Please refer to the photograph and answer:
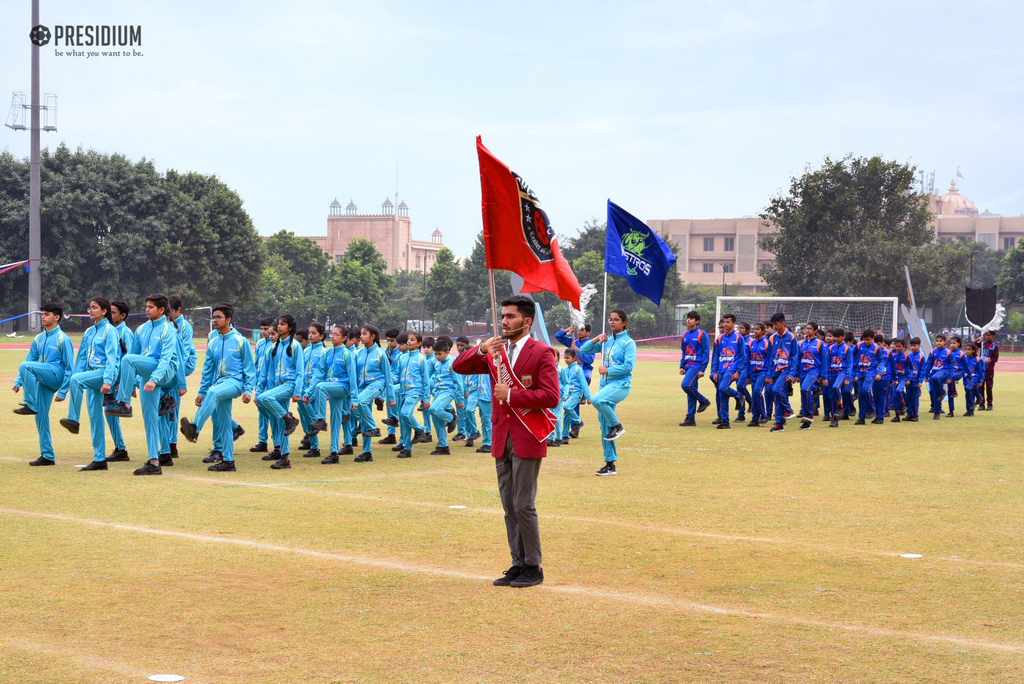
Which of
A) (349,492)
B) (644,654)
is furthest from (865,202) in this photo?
(644,654)

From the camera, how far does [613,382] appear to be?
10969 millimetres

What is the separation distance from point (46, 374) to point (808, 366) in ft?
38.0

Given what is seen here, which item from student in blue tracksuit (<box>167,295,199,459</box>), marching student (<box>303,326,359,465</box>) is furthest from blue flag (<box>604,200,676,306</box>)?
student in blue tracksuit (<box>167,295,199,459</box>)

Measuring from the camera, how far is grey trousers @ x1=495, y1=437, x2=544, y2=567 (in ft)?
19.9

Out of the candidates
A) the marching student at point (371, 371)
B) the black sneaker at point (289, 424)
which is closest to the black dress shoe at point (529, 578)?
the black sneaker at point (289, 424)

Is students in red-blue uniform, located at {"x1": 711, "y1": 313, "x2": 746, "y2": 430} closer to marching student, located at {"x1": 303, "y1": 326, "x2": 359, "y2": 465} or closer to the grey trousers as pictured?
marching student, located at {"x1": 303, "y1": 326, "x2": 359, "y2": 465}

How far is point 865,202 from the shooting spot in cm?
5181

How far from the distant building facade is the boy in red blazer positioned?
93.1 meters

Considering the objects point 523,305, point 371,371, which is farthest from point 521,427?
point 371,371

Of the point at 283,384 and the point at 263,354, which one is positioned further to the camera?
the point at 263,354

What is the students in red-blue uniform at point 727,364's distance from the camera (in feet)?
53.1

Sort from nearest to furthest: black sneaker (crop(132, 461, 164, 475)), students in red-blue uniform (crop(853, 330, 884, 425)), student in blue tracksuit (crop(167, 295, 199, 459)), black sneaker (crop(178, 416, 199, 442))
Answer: black sneaker (crop(132, 461, 164, 475)) < black sneaker (crop(178, 416, 199, 442)) < student in blue tracksuit (crop(167, 295, 199, 459)) < students in red-blue uniform (crop(853, 330, 884, 425))

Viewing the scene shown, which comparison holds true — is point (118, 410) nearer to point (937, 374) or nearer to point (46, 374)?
point (46, 374)

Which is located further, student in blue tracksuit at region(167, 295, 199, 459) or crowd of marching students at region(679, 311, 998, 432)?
crowd of marching students at region(679, 311, 998, 432)
